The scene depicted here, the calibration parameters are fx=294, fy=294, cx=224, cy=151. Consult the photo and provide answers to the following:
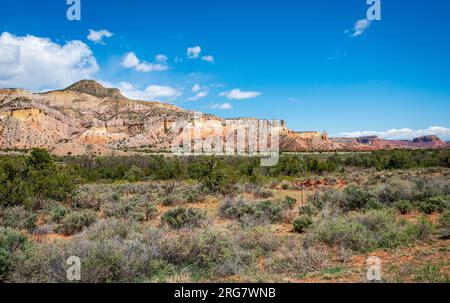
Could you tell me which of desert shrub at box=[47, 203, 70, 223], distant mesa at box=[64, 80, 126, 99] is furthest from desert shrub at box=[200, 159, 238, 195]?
distant mesa at box=[64, 80, 126, 99]

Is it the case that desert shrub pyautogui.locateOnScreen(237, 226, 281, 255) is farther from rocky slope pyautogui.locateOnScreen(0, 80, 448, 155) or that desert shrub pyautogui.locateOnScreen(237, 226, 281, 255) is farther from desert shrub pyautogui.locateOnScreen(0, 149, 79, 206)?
rocky slope pyautogui.locateOnScreen(0, 80, 448, 155)

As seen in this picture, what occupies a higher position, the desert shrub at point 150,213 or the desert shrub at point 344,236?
the desert shrub at point 344,236

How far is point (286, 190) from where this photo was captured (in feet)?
70.8

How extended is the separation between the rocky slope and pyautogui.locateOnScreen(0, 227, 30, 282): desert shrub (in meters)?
77.4

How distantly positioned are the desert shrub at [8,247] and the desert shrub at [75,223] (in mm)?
2962

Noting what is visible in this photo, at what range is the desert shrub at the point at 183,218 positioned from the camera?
9844 mm

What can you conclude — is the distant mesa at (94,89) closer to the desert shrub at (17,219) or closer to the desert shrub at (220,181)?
the desert shrub at (220,181)

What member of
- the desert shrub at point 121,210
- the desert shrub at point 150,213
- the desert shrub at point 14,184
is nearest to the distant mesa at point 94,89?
→ the desert shrub at point 14,184

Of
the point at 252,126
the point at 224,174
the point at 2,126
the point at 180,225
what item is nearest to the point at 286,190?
the point at 224,174

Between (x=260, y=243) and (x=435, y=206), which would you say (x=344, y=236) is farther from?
(x=435, y=206)

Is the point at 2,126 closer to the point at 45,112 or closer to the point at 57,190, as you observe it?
the point at 45,112

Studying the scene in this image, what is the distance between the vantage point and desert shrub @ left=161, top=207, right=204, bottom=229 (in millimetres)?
9844
